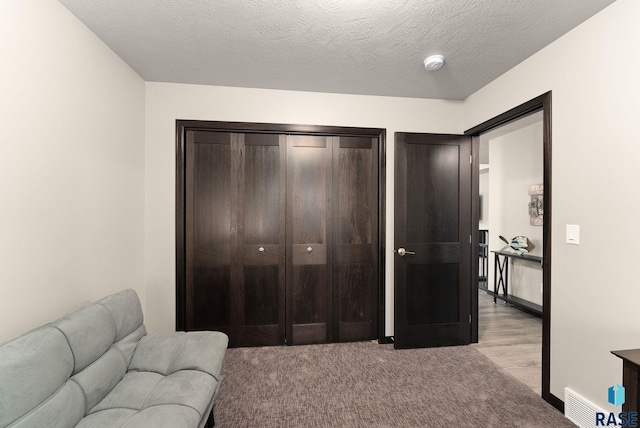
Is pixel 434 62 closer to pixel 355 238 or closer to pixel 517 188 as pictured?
pixel 355 238

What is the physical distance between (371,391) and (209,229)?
2017mm

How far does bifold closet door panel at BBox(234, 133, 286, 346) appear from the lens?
2904 mm

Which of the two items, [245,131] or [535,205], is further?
[535,205]

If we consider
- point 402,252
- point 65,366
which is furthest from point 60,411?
point 402,252

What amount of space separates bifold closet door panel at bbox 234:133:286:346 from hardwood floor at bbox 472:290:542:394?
2131 millimetres

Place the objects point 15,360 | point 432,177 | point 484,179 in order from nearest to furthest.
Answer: point 15,360 → point 432,177 → point 484,179

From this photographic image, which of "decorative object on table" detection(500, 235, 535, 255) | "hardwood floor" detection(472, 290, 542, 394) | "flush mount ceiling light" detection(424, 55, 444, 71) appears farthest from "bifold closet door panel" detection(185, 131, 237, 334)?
"decorative object on table" detection(500, 235, 535, 255)

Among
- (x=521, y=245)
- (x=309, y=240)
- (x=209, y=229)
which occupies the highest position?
(x=209, y=229)

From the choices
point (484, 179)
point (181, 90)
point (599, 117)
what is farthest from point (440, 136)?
point (484, 179)

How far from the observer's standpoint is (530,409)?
201cm

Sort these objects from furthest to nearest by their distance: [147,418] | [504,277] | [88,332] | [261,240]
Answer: [504,277], [261,240], [88,332], [147,418]

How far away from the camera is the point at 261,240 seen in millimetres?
2926

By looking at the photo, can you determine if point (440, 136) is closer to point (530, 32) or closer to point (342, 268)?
point (530, 32)

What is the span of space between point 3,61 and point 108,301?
132cm
